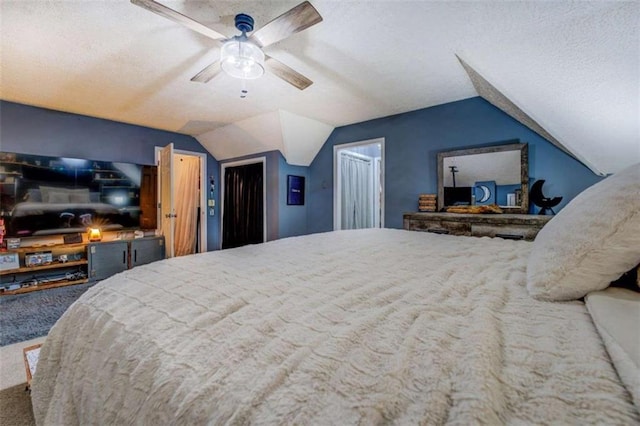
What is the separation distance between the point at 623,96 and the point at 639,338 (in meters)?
2.38

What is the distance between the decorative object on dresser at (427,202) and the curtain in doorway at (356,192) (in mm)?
1505

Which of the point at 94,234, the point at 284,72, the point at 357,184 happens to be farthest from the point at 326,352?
the point at 357,184

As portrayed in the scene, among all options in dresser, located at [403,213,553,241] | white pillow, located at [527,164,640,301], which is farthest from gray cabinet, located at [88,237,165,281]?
white pillow, located at [527,164,640,301]

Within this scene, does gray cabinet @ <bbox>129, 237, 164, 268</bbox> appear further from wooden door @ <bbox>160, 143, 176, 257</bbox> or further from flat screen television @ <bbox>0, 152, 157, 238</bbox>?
flat screen television @ <bbox>0, 152, 157, 238</bbox>

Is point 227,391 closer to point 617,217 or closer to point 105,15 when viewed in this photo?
point 617,217

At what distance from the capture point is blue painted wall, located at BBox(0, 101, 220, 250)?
3564 millimetres

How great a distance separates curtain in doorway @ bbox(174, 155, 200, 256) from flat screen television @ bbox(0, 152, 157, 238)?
52.7 inches

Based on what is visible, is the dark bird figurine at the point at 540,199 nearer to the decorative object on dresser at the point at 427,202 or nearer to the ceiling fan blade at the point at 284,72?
the decorative object on dresser at the point at 427,202

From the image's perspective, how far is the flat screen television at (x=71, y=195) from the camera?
3406 millimetres

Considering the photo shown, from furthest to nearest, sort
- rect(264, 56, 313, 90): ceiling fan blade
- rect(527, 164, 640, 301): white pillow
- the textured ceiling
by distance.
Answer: rect(264, 56, 313, 90): ceiling fan blade
the textured ceiling
rect(527, 164, 640, 301): white pillow

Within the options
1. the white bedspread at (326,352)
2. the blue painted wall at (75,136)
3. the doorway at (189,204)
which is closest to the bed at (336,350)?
the white bedspread at (326,352)

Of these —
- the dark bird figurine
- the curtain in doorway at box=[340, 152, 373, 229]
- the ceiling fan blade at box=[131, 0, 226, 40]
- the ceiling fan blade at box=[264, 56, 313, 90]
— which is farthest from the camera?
the curtain in doorway at box=[340, 152, 373, 229]

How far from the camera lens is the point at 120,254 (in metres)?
3.95

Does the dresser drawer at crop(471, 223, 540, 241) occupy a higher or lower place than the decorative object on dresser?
lower
